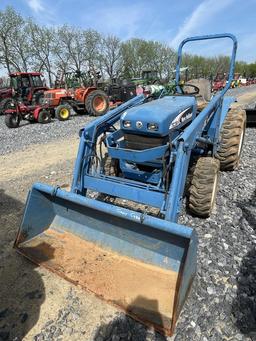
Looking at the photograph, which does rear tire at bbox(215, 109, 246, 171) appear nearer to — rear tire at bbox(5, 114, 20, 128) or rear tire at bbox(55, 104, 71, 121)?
rear tire at bbox(55, 104, 71, 121)

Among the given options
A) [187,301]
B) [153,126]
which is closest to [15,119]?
[153,126]

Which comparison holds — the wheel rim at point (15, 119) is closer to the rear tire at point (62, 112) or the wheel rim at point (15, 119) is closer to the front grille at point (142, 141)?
the rear tire at point (62, 112)

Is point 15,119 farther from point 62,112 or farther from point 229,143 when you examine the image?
point 229,143

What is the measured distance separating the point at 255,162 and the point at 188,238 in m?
3.88

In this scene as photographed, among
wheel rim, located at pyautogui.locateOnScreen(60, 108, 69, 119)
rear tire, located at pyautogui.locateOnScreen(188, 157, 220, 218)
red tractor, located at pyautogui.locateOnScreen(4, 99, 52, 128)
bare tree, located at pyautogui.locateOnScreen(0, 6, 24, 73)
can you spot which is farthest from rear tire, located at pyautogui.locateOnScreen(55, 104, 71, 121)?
bare tree, located at pyautogui.locateOnScreen(0, 6, 24, 73)

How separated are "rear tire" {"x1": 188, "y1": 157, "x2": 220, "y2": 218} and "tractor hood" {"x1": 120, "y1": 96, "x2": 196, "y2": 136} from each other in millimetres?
601

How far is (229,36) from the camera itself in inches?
186

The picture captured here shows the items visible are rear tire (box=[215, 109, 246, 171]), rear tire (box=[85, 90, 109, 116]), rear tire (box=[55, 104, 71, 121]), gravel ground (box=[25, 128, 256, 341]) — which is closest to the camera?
gravel ground (box=[25, 128, 256, 341])

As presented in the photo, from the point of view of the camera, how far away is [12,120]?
12.0 metres

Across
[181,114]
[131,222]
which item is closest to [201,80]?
[181,114]

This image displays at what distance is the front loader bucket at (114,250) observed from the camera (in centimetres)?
243

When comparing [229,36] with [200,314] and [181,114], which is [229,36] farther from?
[200,314]

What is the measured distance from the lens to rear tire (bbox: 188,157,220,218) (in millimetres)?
3418

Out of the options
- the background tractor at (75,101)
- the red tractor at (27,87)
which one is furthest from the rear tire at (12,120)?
the red tractor at (27,87)
